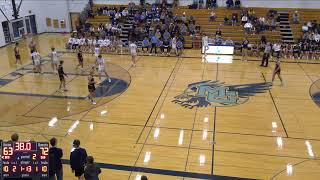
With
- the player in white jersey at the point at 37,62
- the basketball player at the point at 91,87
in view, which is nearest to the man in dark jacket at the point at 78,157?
the basketball player at the point at 91,87

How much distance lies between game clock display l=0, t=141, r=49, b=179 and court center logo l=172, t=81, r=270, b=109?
805 cm

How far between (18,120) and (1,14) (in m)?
15.9

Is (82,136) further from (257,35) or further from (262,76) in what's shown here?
(257,35)

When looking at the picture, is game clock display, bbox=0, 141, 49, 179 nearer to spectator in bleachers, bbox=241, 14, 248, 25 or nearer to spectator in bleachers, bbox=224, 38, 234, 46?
spectator in bleachers, bbox=224, 38, 234, 46

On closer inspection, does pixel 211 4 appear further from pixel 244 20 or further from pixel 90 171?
pixel 90 171

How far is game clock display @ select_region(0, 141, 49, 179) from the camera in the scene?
7.70 meters

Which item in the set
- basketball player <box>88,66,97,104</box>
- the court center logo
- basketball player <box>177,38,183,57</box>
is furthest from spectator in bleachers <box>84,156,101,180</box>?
basketball player <box>177,38,183,57</box>

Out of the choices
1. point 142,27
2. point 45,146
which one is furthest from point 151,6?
point 45,146

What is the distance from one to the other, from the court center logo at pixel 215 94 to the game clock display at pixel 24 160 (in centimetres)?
805

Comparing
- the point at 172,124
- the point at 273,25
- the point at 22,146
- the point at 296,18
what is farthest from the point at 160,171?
the point at 296,18

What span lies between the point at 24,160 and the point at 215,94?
33.6 feet

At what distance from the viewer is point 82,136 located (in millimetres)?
12219

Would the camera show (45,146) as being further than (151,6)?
No

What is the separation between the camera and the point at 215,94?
16250 millimetres
